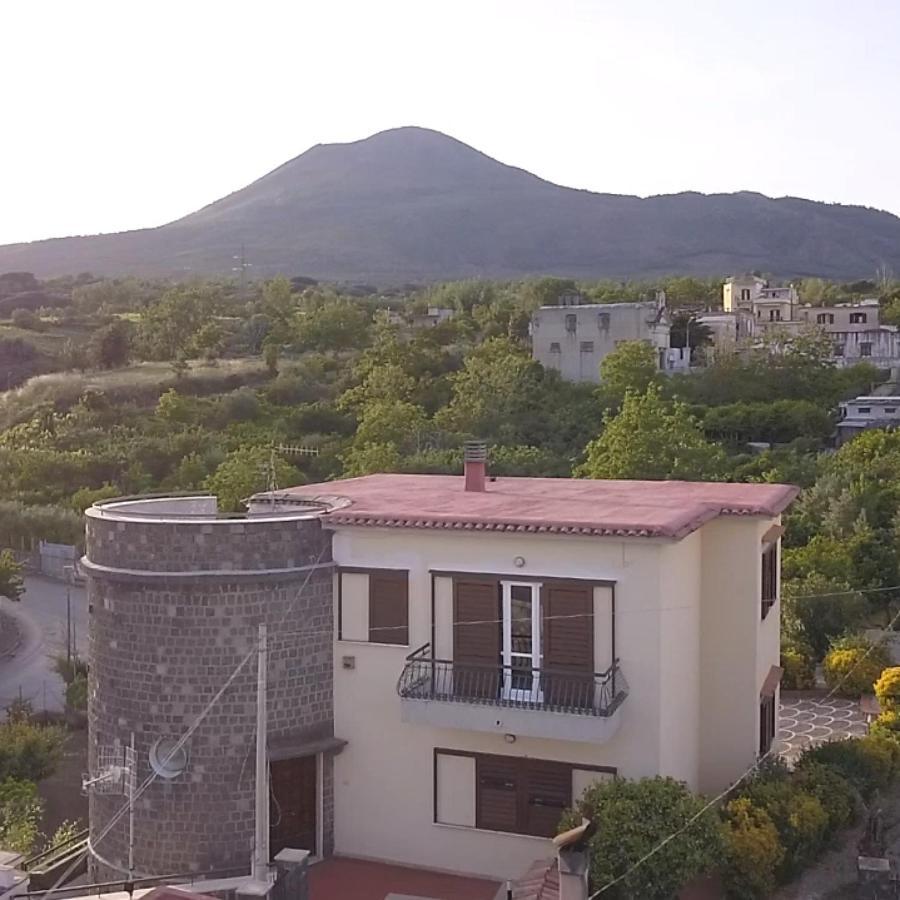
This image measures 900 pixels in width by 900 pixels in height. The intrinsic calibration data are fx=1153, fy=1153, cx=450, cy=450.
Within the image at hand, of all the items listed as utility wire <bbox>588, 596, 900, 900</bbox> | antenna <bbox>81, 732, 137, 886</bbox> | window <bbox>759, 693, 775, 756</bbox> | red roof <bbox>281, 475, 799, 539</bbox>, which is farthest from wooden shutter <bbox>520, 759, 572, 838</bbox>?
antenna <bbox>81, 732, 137, 886</bbox>

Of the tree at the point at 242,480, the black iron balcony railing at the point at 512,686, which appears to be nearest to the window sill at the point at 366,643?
the black iron balcony railing at the point at 512,686

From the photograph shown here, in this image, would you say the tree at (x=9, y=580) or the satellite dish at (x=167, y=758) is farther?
the tree at (x=9, y=580)

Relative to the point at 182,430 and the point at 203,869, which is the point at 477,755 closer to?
the point at 203,869

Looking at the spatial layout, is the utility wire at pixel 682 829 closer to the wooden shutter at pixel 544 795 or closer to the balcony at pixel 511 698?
the balcony at pixel 511 698

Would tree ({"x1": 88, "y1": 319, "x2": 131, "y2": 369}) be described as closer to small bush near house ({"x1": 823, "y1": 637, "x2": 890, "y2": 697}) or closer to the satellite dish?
small bush near house ({"x1": 823, "y1": 637, "x2": 890, "y2": 697})

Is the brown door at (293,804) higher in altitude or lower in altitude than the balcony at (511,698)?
lower

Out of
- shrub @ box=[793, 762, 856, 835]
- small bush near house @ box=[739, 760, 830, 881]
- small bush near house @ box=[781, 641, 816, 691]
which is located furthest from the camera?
small bush near house @ box=[781, 641, 816, 691]
